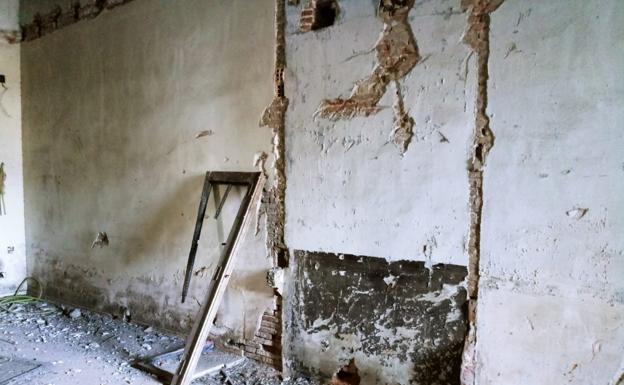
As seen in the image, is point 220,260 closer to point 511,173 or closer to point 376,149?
point 376,149

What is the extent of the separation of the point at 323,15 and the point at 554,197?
1600 mm

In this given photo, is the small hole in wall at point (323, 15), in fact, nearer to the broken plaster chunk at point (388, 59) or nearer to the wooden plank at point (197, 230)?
the broken plaster chunk at point (388, 59)

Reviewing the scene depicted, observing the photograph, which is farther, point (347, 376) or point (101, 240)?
point (101, 240)

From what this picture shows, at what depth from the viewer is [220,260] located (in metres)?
2.59

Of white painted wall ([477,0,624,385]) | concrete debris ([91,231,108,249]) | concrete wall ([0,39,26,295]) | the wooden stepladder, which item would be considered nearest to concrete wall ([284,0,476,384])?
white painted wall ([477,0,624,385])

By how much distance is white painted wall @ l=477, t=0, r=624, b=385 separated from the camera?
173cm

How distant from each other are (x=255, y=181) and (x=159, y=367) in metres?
1.34

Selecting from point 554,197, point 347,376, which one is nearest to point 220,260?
point 347,376

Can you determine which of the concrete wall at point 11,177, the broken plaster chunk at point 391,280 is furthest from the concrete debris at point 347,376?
the concrete wall at point 11,177

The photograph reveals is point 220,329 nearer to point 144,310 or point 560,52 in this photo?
point 144,310

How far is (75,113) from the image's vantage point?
3818 mm

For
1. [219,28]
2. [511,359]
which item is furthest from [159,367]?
[219,28]

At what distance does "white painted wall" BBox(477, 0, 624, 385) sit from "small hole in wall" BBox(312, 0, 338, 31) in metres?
0.95

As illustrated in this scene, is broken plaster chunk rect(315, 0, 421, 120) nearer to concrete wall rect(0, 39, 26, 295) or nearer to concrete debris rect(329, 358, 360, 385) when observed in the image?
concrete debris rect(329, 358, 360, 385)
